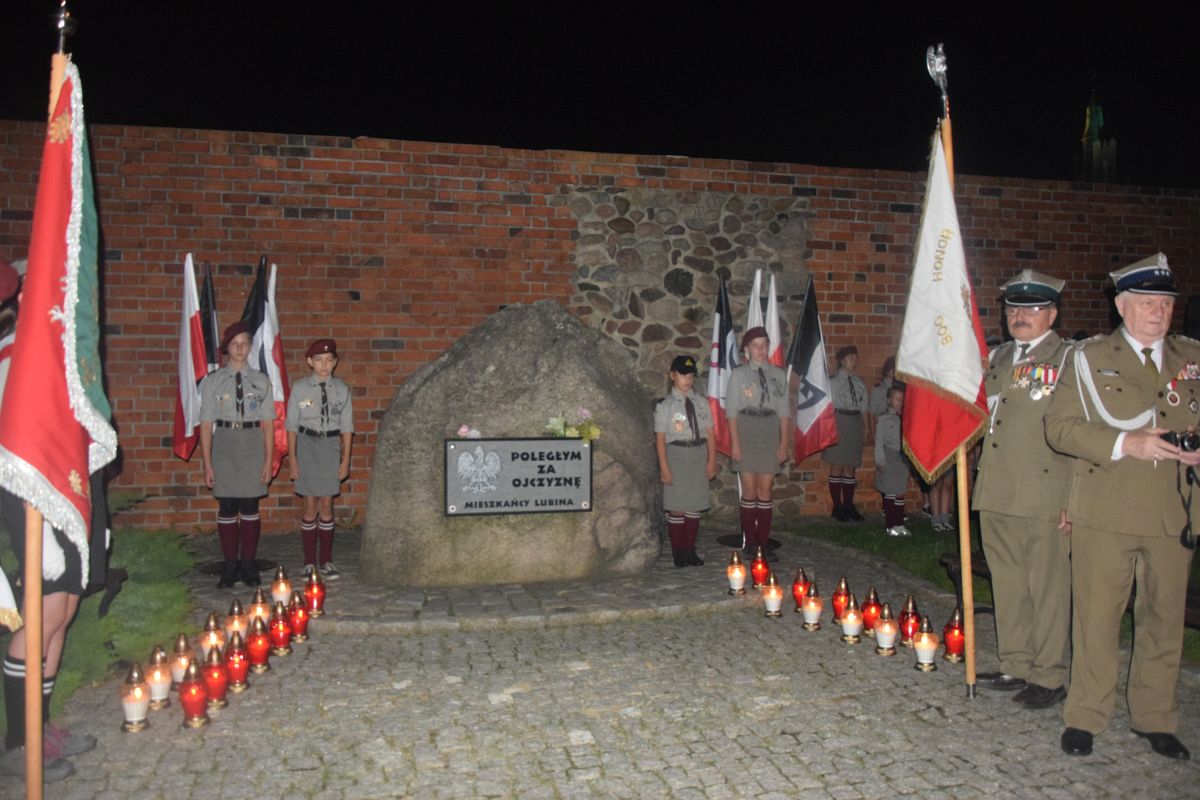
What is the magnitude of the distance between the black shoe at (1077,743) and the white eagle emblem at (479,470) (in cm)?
383

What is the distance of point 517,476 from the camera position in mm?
6398

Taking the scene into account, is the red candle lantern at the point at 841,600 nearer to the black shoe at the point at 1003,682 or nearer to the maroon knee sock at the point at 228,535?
the black shoe at the point at 1003,682

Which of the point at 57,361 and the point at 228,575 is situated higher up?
the point at 57,361

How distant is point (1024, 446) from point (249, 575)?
5032mm

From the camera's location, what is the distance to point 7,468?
307cm

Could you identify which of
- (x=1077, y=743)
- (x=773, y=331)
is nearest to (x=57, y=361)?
(x=1077, y=743)

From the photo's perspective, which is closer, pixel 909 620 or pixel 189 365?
pixel 909 620

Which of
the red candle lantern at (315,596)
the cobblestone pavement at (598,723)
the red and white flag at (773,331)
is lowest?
the cobblestone pavement at (598,723)

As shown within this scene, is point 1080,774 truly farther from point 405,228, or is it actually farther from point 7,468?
point 405,228

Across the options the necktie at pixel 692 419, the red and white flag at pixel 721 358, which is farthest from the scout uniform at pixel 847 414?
the necktie at pixel 692 419

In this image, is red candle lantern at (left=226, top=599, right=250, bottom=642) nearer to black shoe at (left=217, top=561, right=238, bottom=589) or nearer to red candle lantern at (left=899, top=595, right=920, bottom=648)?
black shoe at (left=217, top=561, right=238, bottom=589)

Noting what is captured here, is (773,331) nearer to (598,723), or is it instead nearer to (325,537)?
(325,537)

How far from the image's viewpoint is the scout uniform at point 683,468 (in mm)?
6977

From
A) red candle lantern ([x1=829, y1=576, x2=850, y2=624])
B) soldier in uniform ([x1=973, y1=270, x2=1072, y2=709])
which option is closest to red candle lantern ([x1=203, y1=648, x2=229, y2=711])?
red candle lantern ([x1=829, y1=576, x2=850, y2=624])
